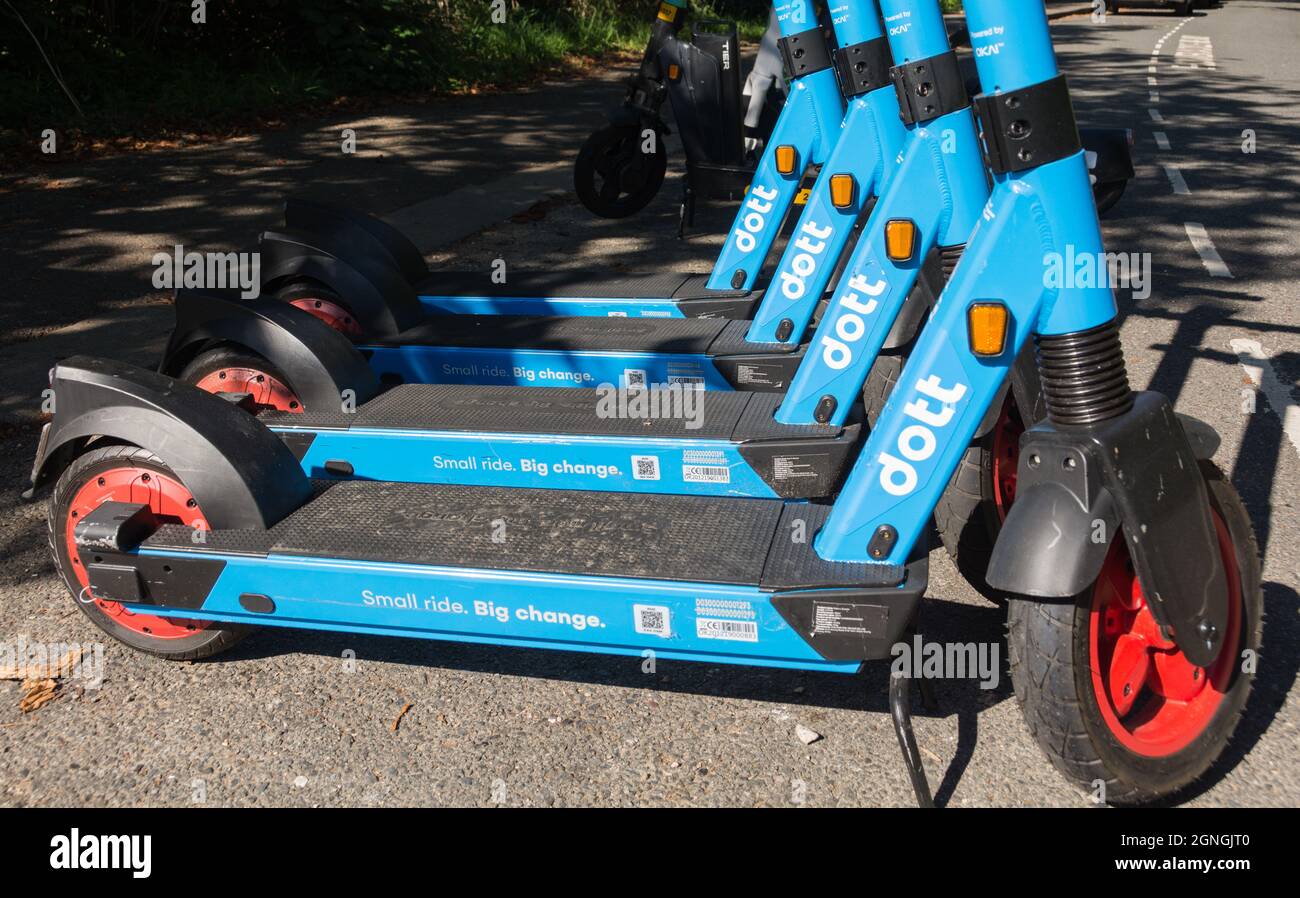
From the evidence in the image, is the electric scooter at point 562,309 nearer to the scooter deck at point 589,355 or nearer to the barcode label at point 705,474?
the scooter deck at point 589,355

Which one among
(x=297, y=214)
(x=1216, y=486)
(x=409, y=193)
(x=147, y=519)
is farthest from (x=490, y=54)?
(x=1216, y=486)

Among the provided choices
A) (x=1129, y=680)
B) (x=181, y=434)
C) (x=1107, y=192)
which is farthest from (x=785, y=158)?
(x=1129, y=680)

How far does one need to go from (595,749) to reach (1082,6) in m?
28.5

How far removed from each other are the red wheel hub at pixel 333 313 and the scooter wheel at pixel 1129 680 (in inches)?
138

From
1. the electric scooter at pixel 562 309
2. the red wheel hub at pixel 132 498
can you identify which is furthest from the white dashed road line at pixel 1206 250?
the red wheel hub at pixel 132 498

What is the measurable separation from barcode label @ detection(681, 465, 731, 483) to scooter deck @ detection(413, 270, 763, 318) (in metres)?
1.71

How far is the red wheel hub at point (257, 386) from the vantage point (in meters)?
4.10

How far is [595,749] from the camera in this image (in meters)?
2.84

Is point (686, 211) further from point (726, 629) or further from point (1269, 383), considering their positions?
point (726, 629)

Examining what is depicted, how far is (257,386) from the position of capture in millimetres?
4117

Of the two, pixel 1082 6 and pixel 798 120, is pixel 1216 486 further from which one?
pixel 1082 6

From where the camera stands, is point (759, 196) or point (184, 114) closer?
point (759, 196)

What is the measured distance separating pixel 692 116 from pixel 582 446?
4.45 meters
